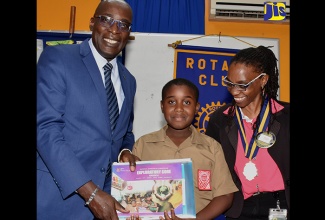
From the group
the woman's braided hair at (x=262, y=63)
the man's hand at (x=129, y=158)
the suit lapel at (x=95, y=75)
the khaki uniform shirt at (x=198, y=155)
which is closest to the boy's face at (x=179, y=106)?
the khaki uniform shirt at (x=198, y=155)

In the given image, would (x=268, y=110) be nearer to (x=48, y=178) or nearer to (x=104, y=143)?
(x=104, y=143)

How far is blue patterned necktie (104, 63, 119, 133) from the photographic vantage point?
8.82 feet

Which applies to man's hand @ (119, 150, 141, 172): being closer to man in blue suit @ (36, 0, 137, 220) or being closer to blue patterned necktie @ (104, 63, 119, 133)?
man in blue suit @ (36, 0, 137, 220)

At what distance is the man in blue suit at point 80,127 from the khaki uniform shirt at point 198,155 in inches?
10.3

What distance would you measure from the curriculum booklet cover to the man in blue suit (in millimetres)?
72

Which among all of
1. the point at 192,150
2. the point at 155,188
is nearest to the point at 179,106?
the point at 192,150

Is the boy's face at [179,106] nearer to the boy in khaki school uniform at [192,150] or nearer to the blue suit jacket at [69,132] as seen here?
the boy in khaki school uniform at [192,150]

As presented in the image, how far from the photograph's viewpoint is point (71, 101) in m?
2.49

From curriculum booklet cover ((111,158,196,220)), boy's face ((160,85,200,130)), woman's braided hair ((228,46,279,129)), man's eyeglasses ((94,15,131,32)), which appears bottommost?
curriculum booklet cover ((111,158,196,220))

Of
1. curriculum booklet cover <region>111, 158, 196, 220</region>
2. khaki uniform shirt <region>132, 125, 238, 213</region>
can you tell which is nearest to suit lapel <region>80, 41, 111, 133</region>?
curriculum booklet cover <region>111, 158, 196, 220</region>

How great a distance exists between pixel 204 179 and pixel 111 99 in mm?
843

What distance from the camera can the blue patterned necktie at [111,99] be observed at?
2689mm

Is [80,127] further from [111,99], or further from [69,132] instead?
[111,99]
